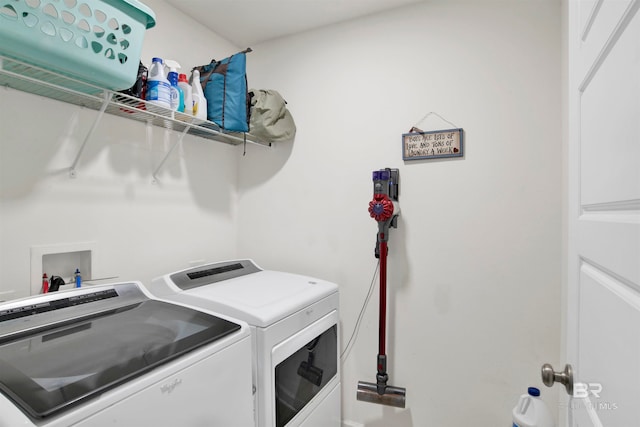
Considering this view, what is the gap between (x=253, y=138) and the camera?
7.40 feet

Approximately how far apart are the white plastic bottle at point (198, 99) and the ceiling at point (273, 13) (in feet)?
1.68

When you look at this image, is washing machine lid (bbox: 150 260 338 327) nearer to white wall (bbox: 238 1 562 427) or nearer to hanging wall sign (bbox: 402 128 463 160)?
white wall (bbox: 238 1 562 427)

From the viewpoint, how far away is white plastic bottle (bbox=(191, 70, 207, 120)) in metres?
1.79

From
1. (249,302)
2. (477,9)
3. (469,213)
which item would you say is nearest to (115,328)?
(249,302)

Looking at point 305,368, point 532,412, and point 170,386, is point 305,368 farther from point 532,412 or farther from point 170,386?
point 532,412

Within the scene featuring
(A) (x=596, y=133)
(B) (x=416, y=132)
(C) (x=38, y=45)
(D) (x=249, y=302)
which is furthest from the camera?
(B) (x=416, y=132)

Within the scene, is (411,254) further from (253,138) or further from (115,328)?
(115,328)

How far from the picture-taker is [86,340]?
0.97 m

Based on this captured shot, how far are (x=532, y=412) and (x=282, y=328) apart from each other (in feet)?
4.14

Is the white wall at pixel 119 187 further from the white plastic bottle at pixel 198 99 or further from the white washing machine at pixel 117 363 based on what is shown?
the white washing machine at pixel 117 363

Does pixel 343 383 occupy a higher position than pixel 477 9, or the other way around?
pixel 477 9

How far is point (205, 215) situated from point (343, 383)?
1.48 metres

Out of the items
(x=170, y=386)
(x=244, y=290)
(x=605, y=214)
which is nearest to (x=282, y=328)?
(x=244, y=290)

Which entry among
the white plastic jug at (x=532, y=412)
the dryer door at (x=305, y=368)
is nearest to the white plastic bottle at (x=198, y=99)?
the dryer door at (x=305, y=368)
